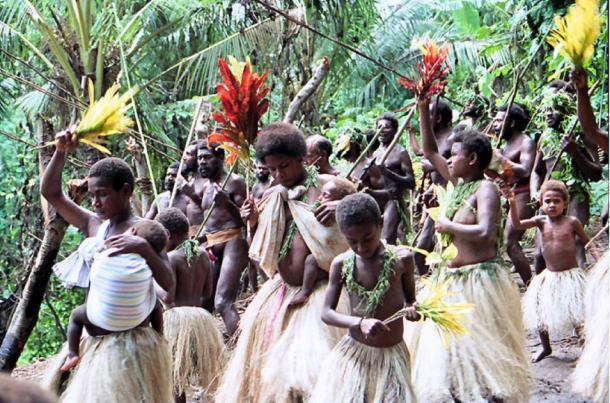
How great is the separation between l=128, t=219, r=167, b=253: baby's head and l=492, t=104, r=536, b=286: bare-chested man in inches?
125

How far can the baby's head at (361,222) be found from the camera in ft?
12.5

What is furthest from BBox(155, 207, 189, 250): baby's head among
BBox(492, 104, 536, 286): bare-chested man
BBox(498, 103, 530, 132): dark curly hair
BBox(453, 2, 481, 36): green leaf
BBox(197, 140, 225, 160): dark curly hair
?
BBox(453, 2, 481, 36): green leaf

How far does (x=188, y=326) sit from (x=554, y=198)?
2.44 metres

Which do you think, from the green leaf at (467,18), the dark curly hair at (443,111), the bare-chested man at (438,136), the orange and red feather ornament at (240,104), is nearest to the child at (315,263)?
the orange and red feather ornament at (240,104)

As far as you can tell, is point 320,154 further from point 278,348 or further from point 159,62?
point 159,62

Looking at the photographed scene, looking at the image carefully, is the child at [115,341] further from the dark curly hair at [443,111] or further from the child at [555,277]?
the dark curly hair at [443,111]

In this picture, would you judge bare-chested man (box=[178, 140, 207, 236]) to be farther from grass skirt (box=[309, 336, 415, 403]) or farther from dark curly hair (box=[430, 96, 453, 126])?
grass skirt (box=[309, 336, 415, 403])

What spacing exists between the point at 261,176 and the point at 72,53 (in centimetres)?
295

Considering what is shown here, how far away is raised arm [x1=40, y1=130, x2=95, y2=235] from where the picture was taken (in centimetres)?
394

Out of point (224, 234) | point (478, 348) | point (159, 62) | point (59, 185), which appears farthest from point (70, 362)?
point (159, 62)

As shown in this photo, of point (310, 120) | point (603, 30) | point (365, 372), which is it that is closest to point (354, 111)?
point (310, 120)

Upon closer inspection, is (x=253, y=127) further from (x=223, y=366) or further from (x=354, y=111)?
(x=354, y=111)

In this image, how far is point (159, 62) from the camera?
39.5ft

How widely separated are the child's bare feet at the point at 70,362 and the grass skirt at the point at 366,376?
3.45 feet
